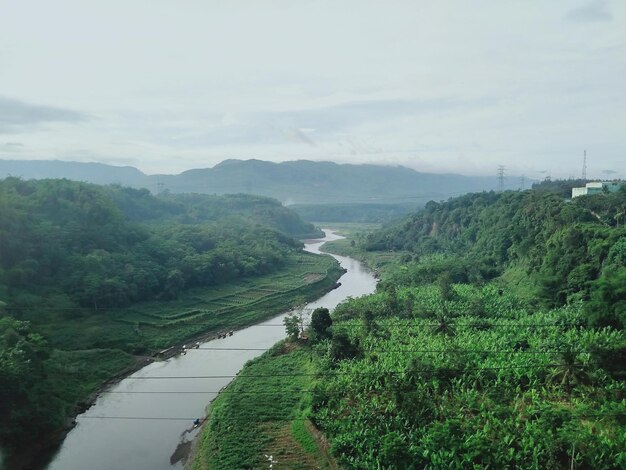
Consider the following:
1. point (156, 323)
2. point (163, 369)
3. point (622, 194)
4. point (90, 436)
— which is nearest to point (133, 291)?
point (156, 323)

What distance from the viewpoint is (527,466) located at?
20.6 m

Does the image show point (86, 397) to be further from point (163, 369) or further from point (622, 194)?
point (622, 194)

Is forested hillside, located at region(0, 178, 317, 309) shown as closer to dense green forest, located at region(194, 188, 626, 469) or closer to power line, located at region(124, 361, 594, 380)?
power line, located at region(124, 361, 594, 380)

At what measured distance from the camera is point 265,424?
2909cm

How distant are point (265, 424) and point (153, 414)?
902 cm

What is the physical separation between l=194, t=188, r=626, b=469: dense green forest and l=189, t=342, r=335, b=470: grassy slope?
5.1 inches

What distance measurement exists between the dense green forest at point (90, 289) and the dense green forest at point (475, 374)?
1160cm

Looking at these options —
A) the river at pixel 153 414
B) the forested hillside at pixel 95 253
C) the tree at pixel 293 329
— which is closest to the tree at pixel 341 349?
the tree at pixel 293 329

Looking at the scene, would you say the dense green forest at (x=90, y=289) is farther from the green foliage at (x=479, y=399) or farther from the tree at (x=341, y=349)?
the tree at (x=341, y=349)

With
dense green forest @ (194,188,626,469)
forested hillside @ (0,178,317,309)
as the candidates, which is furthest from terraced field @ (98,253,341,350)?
dense green forest @ (194,188,626,469)

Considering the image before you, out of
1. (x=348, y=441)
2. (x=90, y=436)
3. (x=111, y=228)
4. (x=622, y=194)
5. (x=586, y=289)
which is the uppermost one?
(x=622, y=194)

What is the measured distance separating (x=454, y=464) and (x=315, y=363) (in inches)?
593

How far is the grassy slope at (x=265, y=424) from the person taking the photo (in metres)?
25.5

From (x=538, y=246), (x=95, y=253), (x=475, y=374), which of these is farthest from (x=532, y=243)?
(x=95, y=253)
